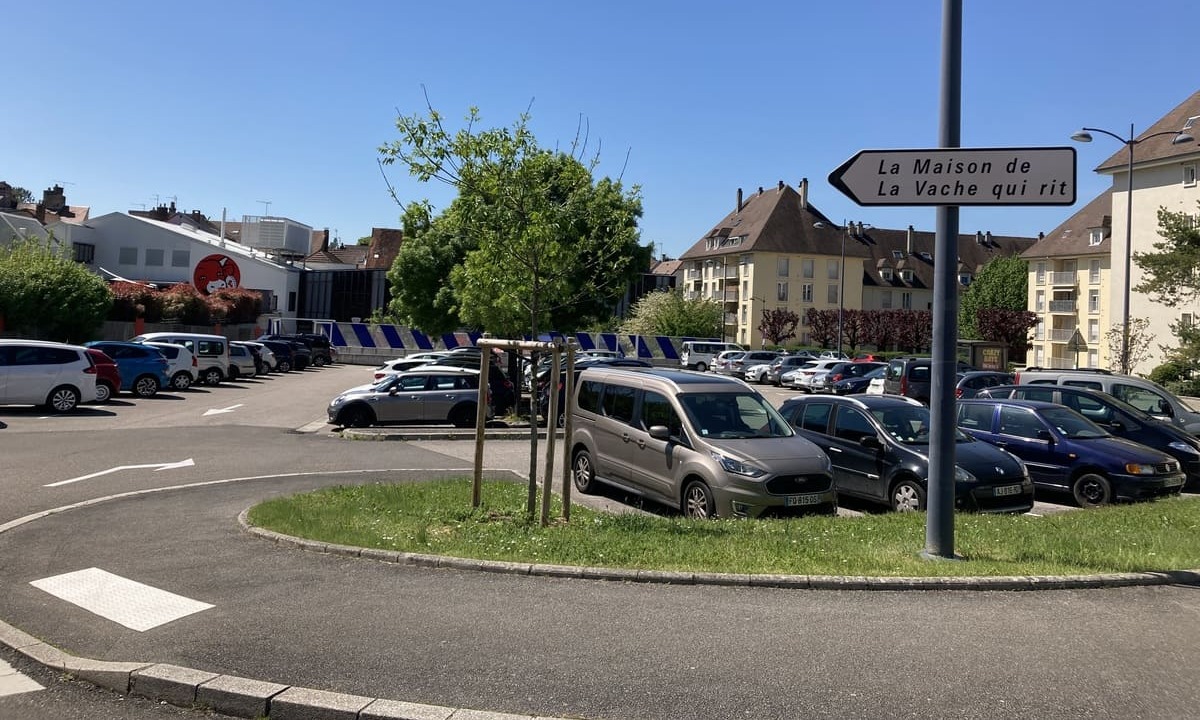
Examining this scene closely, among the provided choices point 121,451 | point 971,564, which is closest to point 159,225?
point 121,451

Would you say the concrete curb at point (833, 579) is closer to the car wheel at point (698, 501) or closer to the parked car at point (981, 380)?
the car wheel at point (698, 501)

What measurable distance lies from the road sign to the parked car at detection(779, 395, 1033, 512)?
179 inches

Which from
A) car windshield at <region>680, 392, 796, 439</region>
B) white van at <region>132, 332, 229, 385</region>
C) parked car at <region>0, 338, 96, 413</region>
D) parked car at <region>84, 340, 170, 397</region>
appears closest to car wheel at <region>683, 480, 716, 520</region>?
car windshield at <region>680, 392, 796, 439</region>

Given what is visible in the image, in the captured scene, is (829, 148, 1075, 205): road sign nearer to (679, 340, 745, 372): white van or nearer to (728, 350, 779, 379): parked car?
(728, 350, 779, 379): parked car

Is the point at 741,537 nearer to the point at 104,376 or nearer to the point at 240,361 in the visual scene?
the point at 104,376

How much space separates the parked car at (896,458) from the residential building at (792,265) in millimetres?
70200

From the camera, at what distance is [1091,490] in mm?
13508

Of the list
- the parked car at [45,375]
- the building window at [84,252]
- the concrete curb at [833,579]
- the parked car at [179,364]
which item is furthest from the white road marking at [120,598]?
the building window at [84,252]

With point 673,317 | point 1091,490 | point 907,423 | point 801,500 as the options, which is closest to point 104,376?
point 801,500

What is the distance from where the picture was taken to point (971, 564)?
7805 millimetres

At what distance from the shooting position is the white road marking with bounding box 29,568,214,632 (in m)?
6.36

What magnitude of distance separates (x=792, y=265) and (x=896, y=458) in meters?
77.4

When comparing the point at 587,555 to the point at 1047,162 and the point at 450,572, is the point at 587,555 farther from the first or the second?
the point at 1047,162

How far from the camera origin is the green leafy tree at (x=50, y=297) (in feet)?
118
